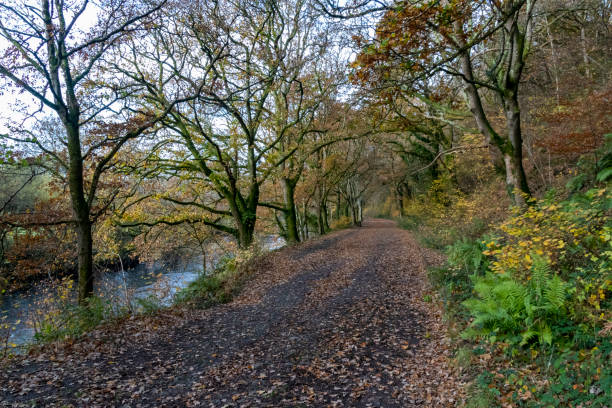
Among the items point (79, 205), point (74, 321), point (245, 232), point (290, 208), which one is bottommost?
point (74, 321)

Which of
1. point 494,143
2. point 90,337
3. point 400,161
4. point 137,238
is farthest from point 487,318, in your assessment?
point 400,161

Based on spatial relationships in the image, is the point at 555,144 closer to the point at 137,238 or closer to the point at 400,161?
the point at 137,238

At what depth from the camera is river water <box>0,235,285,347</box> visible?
1085cm

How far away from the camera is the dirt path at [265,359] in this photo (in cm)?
452

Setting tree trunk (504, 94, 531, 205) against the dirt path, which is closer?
the dirt path

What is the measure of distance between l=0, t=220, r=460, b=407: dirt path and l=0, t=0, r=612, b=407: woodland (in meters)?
0.57

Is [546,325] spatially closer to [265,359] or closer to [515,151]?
[265,359]

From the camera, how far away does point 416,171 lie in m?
12.5

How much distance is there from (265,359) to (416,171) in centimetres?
921

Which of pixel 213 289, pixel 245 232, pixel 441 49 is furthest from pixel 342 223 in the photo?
pixel 441 49

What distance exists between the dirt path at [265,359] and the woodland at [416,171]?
574 millimetres

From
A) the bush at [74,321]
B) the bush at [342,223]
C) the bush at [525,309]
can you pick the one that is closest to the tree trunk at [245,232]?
the bush at [74,321]

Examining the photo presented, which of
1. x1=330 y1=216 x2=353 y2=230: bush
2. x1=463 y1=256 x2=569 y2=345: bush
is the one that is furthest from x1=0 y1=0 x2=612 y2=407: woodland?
x1=330 y1=216 x2=353 y2=230: bush

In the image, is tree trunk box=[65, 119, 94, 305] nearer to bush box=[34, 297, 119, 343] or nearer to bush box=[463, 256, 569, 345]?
bush box=[34, 297, 119, 343]
